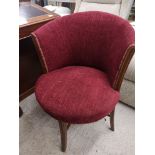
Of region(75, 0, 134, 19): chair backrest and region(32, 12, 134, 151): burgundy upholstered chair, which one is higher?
region(75, 0, 134, 19): chair backrest

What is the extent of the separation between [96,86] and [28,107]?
0.77 meters

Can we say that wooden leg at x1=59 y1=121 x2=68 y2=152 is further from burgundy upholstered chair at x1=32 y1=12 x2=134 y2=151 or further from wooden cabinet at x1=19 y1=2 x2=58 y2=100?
wooden cabinet at x1=19 y1=2 x2=58 y2=100

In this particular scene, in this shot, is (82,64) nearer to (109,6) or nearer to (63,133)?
(63,133)

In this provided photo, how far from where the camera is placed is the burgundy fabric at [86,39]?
104 centimetres

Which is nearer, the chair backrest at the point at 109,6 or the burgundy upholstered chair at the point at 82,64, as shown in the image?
the burgundy upholstered chair at the point at 82,64

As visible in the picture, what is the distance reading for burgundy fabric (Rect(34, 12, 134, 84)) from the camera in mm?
1036

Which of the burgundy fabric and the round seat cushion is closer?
the round seat cushion

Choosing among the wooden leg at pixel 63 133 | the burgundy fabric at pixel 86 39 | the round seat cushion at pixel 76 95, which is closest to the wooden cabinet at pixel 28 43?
the burgundy fabric at pixel 86 39

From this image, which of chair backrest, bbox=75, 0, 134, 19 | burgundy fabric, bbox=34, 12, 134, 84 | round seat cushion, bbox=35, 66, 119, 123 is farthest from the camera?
chair backrest, bbox=75, 0, 134, 19

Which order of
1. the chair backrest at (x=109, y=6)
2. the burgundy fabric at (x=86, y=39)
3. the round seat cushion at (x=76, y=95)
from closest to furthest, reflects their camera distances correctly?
the round seat cushion at (x=76, y=95) → the burgundy fabric at (x=86, y=39) → the chair backrest at (x=109, y=6)

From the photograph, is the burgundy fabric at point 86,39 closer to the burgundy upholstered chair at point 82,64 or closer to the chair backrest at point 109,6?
the burgundy upholstered chair at point 82,64

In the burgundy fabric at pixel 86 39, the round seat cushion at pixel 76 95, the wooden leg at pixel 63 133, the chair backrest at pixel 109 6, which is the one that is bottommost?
the wooden leg at pixel 63 133

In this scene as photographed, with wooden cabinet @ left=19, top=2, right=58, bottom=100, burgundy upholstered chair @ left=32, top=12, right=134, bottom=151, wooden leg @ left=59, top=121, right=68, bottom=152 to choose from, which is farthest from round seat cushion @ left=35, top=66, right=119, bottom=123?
wooden cabinet @ left=19, top=2, right=58, bottom=100

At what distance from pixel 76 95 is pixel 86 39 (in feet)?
1.34
